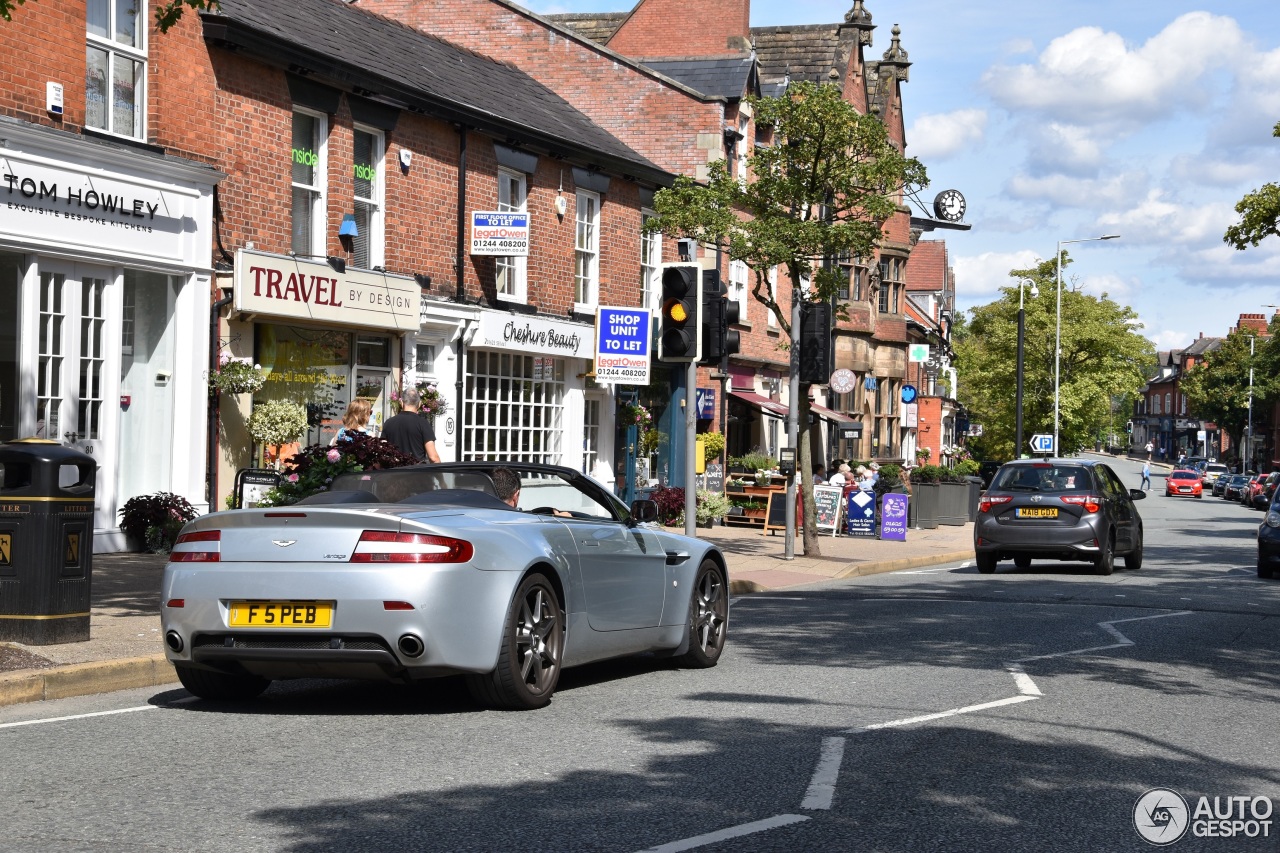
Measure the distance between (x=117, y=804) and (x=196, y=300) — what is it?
41.1 feet

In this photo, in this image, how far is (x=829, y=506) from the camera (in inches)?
1096

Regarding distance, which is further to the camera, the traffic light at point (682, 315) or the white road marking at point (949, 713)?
the traffic light at point (682, 315)

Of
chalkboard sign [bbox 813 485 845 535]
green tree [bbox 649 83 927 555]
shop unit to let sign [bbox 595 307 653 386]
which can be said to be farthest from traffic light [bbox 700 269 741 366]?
chalkboard sign [bbox 813 485 845 535]

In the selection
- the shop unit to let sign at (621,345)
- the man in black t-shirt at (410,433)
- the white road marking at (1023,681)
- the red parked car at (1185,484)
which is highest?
the shop unit to let sign at (621,345)

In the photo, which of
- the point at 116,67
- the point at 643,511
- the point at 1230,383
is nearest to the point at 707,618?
the point at 643,511

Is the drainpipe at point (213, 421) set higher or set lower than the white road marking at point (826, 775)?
higher

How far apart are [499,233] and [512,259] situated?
1.87 metres

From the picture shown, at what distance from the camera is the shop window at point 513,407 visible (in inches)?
944

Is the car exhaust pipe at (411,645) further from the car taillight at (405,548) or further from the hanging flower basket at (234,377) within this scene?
the hanging flower basket at (234,377)

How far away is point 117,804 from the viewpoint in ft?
19.0

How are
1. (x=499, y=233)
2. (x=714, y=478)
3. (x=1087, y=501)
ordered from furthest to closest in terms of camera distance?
(x=714, y=478) → (x=499, y=233) → (x=1087, y=501)

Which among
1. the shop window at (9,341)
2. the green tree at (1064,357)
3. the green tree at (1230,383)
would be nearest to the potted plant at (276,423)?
the shop window at (9,341)

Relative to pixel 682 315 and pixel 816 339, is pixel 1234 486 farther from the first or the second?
pixel 682 315

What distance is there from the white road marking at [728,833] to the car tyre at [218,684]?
12.1 feet
